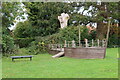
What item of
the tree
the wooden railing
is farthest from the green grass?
the tree

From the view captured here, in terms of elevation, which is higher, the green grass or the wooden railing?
the wooden railing

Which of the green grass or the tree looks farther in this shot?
the tree


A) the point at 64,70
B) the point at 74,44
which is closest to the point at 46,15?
the point at 74,44

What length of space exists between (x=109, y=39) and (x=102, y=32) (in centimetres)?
147

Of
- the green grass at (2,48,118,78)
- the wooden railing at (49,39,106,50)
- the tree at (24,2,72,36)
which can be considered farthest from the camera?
the tree at (24,2,72,36)

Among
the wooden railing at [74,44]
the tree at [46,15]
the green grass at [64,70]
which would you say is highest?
the tree at [46,15]

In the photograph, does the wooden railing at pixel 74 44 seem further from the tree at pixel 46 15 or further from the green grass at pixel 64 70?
the tree at pixel 46 15

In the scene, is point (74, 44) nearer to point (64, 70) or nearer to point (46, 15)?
point (64, 70)

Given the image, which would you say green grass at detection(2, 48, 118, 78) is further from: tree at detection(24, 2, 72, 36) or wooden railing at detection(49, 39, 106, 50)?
tree at detection(24, 2, 72, 36)

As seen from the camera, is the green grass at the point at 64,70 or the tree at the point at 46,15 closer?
the green grass at the point at 64,70

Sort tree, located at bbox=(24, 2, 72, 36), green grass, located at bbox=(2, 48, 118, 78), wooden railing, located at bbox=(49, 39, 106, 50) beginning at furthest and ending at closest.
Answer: tree, located at bbox=(24, 2, 72, 36) < wooden railing, located at bbox=(49, 39, 106, 50) < green grass, located at bbox=(2, 48, 118, 78)

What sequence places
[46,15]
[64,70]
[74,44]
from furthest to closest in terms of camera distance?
1. [46,15]
2. [74,44]
3. [64,70]

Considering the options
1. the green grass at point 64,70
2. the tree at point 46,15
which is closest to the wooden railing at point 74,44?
the green grass at point 64,70

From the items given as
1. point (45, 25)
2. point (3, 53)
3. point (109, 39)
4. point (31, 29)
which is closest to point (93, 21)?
point (109, 39)
